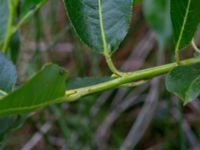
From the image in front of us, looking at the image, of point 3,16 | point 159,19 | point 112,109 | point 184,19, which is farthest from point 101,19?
point 112,109

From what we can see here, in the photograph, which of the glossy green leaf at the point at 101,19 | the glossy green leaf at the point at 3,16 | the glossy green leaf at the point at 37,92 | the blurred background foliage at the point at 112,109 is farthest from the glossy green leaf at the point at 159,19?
the glossy green leaf at the point at 37,92

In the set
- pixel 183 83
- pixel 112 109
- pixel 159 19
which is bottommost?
pixel 112 109

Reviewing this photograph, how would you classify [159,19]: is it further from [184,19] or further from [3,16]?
[184,19]

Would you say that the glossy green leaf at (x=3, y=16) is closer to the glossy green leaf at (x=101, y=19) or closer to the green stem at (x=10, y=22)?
the green stem at (x=10, y=22)

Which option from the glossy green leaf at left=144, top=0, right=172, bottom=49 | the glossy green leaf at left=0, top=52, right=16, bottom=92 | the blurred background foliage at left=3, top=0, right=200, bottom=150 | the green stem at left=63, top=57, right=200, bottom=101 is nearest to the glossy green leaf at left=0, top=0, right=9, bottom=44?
the glossy green leaf at left=0, top=52, right=16, bottom=92

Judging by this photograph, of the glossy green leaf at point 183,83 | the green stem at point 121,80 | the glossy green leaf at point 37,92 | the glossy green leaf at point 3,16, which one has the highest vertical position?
the glossy green leaf at point 37,92

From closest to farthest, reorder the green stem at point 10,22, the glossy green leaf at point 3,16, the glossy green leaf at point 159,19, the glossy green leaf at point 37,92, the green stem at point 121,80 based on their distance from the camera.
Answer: the glossy green leaf at point 37,92 → the green stem at point 121,80 → the green stem at point 10,22 → the glossy green leaf at point 3,16 → the glossy green leaf at point 159,19

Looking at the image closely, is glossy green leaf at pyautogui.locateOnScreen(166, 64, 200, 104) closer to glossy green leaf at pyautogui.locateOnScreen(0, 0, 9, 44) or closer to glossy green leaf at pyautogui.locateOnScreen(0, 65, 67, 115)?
glossy green leaf at pyautogui.locateOnScreen(0, 65, 67, 115)

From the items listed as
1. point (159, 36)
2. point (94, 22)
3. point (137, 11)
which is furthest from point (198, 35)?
point (94, 22)
